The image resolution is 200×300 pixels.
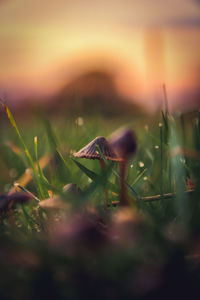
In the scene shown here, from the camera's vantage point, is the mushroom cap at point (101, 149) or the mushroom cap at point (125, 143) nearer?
the mushroom cap at point (125, 143)

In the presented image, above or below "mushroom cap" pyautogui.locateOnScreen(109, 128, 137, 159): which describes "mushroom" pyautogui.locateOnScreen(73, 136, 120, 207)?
below

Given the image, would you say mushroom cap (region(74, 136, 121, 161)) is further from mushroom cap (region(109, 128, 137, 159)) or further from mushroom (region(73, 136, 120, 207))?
mushroom cap (region(109, 128, 137, 159))

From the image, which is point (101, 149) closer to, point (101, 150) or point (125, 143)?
point (101, 150)

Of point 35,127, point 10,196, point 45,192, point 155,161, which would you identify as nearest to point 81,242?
point 10,196

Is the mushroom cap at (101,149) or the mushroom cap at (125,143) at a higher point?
the mushroom cap at (125,143)

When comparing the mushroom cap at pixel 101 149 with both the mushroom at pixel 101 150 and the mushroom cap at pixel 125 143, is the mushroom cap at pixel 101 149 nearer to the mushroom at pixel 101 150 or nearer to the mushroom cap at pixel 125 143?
the mushroom at pixel 101 150

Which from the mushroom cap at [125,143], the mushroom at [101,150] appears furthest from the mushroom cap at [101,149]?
the mushroom cap at [125,143]

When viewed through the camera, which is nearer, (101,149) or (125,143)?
(125,143)

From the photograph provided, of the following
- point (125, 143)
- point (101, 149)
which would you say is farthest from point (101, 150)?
point (125, 143)

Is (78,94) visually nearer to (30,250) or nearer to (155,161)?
(155,161)

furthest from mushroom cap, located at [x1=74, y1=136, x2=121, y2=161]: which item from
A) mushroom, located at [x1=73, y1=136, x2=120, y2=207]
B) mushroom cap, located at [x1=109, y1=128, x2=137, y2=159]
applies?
mushroom cap, located at [x1=109, y1=128, x2=137, y2=159]

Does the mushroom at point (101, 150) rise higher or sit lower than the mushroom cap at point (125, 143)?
lower
